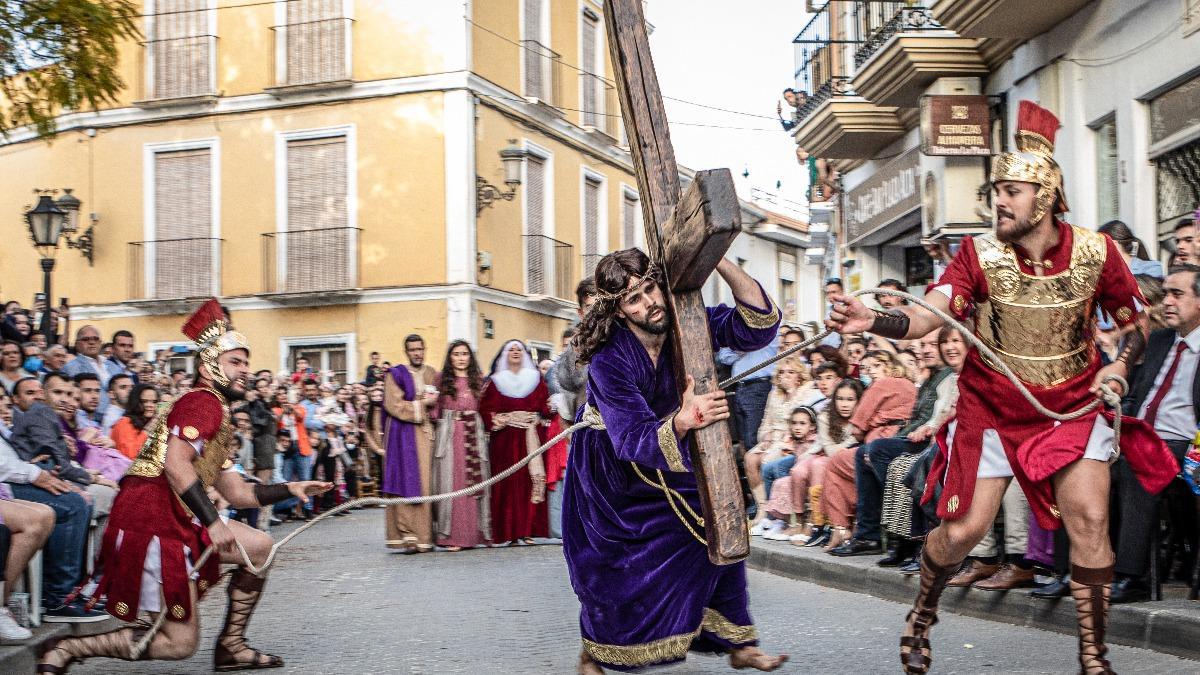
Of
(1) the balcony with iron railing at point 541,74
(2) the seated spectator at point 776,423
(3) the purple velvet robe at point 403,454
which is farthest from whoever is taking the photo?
(1) the balcony with iron railing at point 541,74

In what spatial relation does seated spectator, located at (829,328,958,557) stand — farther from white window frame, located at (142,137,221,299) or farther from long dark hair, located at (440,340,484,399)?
white window frame, located at (142,137,221,299)

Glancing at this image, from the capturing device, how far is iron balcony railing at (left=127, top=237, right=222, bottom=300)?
92.9 ft

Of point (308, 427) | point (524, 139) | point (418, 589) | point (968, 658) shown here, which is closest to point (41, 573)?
point (418, 589)

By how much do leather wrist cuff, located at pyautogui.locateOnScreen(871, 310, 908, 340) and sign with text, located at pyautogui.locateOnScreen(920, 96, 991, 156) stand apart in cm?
1101

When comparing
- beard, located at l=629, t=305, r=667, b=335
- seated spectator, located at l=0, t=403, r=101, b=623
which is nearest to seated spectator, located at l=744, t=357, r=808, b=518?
seated spectator, located at l=0, t=403, r=101, b=623

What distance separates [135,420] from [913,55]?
9364 millimetres

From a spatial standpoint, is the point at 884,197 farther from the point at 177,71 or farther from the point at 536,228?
the point at 177,71

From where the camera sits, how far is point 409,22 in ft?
89.7

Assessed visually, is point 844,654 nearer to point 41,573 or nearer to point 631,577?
point 631,577

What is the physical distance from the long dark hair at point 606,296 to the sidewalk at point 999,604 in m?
2.85

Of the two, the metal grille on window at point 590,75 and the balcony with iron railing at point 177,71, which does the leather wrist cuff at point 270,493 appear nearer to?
the balcony with iron railing at point 177,71

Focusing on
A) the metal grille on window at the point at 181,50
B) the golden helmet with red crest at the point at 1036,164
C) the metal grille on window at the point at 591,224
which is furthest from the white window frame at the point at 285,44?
the golden helmet with red crest at the point at 1036,164

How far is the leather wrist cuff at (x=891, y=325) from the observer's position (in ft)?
18.2

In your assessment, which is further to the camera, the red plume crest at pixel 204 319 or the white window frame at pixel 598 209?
the white window frame at pixel 598 209
